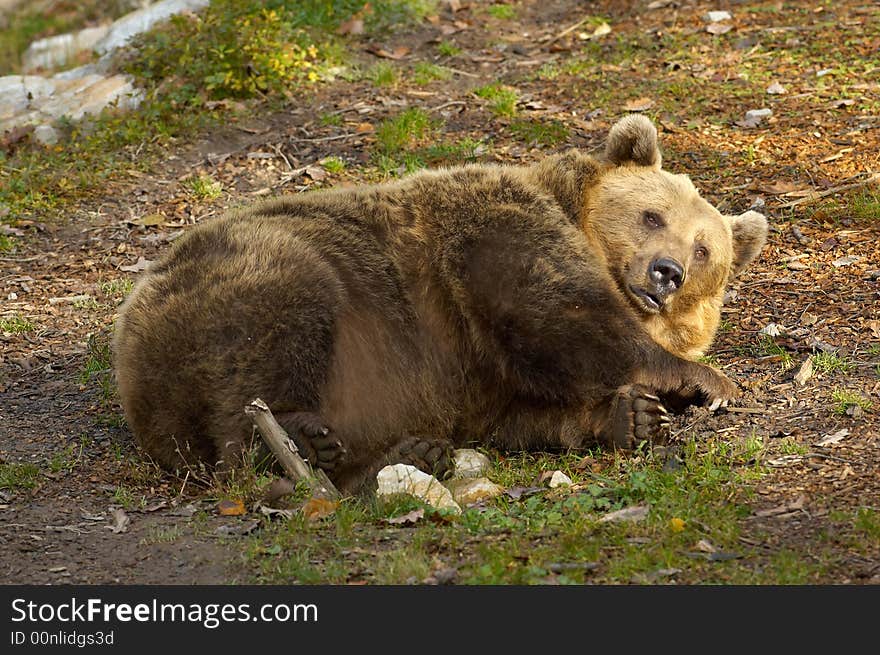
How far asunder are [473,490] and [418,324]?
948 millimetres

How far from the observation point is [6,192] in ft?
32.9

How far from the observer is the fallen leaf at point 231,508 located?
5.43m

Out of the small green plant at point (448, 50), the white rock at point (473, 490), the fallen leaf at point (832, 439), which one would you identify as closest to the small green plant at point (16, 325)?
the white rock at point (473, 490)

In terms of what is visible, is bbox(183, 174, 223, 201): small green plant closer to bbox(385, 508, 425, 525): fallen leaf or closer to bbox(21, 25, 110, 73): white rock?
bbox(385, 508, 425, 525): fallen leaf

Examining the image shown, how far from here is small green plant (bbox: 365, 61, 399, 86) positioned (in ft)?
36.9

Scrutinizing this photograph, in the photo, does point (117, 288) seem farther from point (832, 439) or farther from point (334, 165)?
point (832, 439)

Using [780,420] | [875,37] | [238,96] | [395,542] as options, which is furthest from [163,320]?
[875,37]

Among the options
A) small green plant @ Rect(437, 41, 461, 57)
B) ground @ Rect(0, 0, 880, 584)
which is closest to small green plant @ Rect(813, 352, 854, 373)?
ground @ Rect(0, 0, 880, 584)

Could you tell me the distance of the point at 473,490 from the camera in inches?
223

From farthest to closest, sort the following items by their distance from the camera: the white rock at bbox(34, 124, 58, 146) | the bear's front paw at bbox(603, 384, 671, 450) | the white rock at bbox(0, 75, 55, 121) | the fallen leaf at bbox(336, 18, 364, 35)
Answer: the fallen leaf at bbox(336, 18, 364, 35) < the white rock at bbox(0, 75, 55, 121) < the white rock at bbox(34, 124, 58, 146) < the bear's front paw at bbox(603, 384, 671, 450)

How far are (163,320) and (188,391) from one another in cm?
38

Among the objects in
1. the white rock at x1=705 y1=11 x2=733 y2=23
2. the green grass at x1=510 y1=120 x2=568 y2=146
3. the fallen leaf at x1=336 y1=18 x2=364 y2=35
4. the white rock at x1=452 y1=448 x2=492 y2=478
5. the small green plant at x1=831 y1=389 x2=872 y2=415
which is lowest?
the white rock at x1=452 y1=448 x2=492 y2=478

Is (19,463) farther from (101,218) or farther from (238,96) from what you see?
(238,96)

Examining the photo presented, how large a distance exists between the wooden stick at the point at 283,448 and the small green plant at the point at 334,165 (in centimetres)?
460
